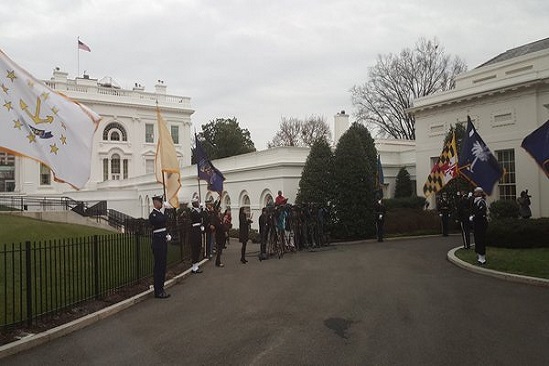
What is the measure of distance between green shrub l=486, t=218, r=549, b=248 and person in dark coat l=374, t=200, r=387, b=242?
5.56 m

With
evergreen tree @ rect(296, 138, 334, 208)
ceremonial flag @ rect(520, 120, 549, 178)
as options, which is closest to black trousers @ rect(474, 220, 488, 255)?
ceremonial flag @ rect(520, 120, 549, 178)

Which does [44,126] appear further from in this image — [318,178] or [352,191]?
[352,191]

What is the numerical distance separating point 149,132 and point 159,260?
171 feet

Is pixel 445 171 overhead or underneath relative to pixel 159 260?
overhead

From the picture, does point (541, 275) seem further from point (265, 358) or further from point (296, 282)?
point (265, 358)

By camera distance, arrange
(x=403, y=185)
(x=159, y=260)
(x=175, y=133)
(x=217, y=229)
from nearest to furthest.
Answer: (x=159, y=260) < (x=217, y=229) < (x=403, y=185) < (x=175, y=133)

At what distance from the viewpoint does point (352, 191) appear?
20828 mm

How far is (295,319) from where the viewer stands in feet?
24.8

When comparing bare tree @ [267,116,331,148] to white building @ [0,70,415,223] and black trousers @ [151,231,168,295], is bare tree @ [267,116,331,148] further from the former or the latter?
black trousers @ [151,231,168,295]

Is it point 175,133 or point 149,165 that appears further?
point 175,133

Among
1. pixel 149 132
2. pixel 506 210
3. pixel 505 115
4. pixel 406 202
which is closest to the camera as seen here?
pixel 506 210

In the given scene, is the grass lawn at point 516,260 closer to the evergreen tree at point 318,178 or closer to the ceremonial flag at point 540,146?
the ceremonial flag at point 540,146

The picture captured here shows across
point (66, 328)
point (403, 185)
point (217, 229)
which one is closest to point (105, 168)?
point (403, 185)

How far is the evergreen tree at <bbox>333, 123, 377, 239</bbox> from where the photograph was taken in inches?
819
